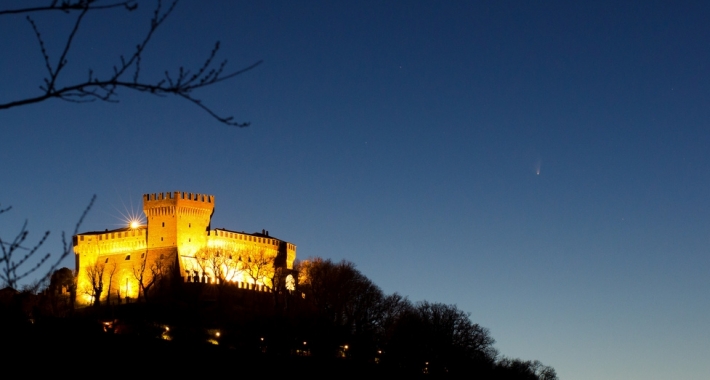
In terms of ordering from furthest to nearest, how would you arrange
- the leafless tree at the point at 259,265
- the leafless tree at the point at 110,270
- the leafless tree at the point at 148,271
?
the leafless tree at the point at 259,265
the leafless tree at the point at 110,270
the leafless tree at the point at 148,271

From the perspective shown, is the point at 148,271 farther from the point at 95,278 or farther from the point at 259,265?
the point at 259,265

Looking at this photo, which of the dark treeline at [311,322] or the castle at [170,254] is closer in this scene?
the dark treeline at [311,322]

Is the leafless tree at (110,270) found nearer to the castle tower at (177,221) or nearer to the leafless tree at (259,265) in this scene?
the castle tower at (177,221)

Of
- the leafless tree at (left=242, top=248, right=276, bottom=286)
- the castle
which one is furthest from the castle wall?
the leafless tree at (left=242, top=248, right=276, bottom=286)

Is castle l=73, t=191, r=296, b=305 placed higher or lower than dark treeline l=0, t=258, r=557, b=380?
higher

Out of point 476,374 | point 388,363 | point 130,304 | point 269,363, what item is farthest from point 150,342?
point 476,374

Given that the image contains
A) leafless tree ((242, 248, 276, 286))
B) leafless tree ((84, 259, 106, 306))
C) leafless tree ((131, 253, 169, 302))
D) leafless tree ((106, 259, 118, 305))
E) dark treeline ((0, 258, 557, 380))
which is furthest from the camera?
leafless tree ((242, 248, 276, 286))

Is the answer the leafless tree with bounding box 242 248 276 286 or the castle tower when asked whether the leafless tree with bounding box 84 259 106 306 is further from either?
the leafless tree with bounding box 242 248 276 286

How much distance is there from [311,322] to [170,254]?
747 inches

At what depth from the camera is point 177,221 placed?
81.4 m

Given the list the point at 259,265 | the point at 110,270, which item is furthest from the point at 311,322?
the point at 110,270

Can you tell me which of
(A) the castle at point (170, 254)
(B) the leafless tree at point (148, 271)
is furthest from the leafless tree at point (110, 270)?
(B) the leafless tree at point (148, 271)

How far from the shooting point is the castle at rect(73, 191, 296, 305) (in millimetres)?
79375

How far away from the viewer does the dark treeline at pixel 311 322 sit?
197 feet
